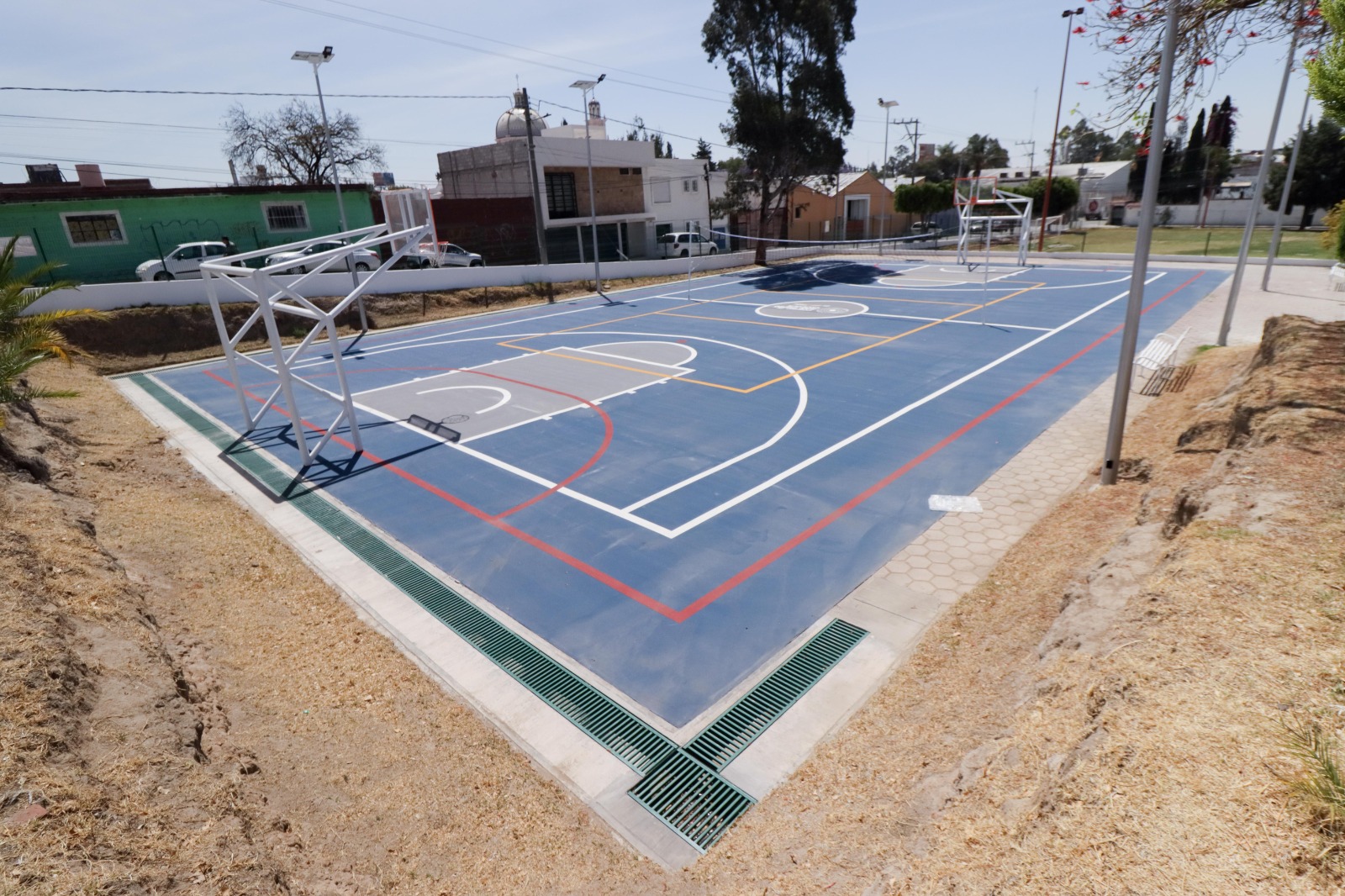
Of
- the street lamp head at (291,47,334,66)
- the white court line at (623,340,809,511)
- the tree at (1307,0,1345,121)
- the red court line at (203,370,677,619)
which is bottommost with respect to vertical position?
the red court line at (203,370,677,619)

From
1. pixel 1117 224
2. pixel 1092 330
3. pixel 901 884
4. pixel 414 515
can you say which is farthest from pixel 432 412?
pixel 1117 224

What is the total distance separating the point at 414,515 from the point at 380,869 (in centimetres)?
716

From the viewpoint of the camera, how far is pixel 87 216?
97.3 feet

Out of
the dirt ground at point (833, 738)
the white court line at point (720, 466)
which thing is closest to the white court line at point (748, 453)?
the white court line at point (720, 466)

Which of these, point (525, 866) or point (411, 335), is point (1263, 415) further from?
point (411, 335)

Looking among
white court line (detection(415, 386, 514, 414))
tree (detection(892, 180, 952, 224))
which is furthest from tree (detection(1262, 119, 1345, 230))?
white court line (detection(415, 386, 514, 414))

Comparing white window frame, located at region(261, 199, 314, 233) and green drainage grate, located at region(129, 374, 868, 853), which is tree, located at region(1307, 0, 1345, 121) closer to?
green drainage grate, located at region(129, 374, 868, 853)

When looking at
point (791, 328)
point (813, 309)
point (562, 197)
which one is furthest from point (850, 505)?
point (562, 197)

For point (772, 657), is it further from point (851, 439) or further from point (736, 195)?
point (736, 195)

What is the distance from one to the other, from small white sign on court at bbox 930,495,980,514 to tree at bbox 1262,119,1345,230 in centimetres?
5584

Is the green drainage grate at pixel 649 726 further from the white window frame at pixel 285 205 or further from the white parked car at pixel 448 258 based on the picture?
the white window frame at pixel 285 205

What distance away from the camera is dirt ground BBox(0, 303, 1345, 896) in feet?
12.9

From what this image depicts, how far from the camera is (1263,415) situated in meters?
9.34

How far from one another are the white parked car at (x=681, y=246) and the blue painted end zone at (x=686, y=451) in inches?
934
